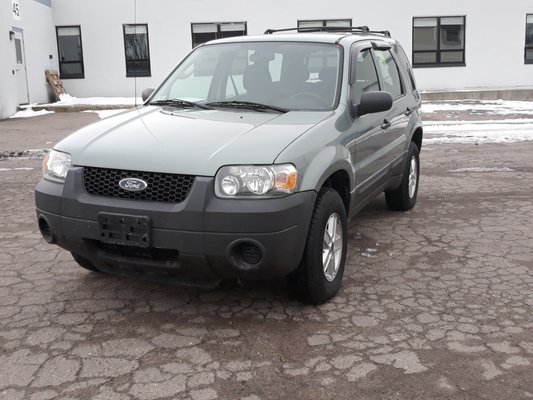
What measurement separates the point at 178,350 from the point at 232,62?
8.35ft

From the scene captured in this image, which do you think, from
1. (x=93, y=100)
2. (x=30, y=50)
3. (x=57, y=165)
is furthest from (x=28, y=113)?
(x=57, y=165)

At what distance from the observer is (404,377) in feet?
10.5

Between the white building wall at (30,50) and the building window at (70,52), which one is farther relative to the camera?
the building window at (70,52)

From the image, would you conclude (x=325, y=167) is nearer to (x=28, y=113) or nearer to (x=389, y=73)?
(x=389, y=73)

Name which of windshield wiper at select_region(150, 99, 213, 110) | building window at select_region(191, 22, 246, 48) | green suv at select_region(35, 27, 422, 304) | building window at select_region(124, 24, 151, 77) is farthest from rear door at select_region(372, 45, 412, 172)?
building window at select_region(124, 24, 151, 77)

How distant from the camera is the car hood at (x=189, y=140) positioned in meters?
3.56

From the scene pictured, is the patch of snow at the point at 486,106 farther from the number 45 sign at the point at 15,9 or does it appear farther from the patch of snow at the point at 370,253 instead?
the patch of snow at the point at 370,253

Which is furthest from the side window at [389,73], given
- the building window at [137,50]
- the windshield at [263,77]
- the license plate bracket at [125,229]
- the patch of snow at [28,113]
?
the building window at [137,50]

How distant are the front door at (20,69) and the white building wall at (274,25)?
9.64ft

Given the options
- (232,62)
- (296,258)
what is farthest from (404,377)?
(232,62)

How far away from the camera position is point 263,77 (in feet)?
15.8

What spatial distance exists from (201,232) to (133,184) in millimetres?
516

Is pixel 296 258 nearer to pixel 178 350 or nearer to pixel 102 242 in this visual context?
pixel 178 350

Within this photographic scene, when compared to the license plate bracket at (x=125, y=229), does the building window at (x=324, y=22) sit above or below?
above
